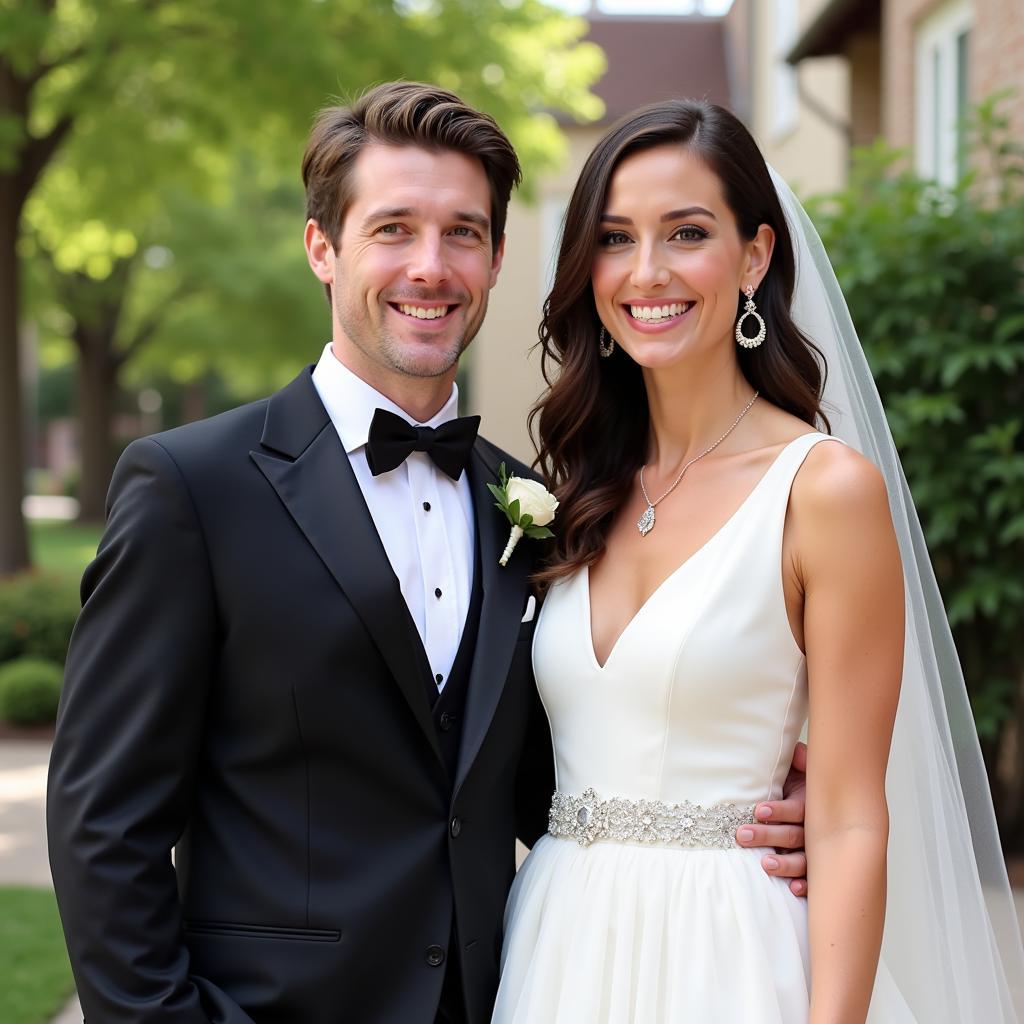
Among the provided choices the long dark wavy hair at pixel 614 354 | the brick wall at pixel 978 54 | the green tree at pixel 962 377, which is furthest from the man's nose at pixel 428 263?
the brick wall at pixel 978 54

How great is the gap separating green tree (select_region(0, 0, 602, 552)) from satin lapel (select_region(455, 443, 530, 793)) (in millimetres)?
9961

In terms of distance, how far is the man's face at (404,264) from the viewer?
2.88m

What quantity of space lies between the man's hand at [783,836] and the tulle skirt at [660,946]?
0.09 feet

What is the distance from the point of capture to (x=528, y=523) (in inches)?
117

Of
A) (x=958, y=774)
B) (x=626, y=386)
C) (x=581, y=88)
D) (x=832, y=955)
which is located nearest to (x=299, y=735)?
(x=832, y=955)

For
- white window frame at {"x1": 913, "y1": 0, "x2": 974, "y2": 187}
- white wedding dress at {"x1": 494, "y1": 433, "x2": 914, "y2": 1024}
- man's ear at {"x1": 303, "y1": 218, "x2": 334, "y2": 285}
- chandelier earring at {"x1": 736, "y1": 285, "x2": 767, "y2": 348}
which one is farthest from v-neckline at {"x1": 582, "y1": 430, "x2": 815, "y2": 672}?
white window frame at {"x1": 913, "y1": 0, "x2": 974, "y2": 187}

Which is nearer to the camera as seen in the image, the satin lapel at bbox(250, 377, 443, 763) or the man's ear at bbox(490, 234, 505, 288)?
the satin lapel at bbox(250, 377, 443, 763)

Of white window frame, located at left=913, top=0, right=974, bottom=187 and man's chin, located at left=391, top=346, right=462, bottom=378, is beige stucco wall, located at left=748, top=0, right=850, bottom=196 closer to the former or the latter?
white window frame, located at left=913, top=0, right=974, bottom=187

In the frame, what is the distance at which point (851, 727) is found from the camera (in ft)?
8.59

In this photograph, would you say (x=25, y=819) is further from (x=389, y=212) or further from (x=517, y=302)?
(x=517, y=302)

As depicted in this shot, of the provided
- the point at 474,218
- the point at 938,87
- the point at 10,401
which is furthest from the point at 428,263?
the point at 10,401

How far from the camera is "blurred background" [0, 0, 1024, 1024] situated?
6.39 meters

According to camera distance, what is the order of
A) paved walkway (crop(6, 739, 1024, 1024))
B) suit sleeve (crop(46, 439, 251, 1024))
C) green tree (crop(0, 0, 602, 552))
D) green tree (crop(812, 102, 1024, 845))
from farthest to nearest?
1. green tree (crop(0, 0, 602, 552))
2. paved walkway (crop(6, 739, 1024, 1024))
3. green tree (crop(812, 102, 1024, 845))
4. suit sleeve (crop(46, 439, 251, 1024))

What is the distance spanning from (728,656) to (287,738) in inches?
35.3
